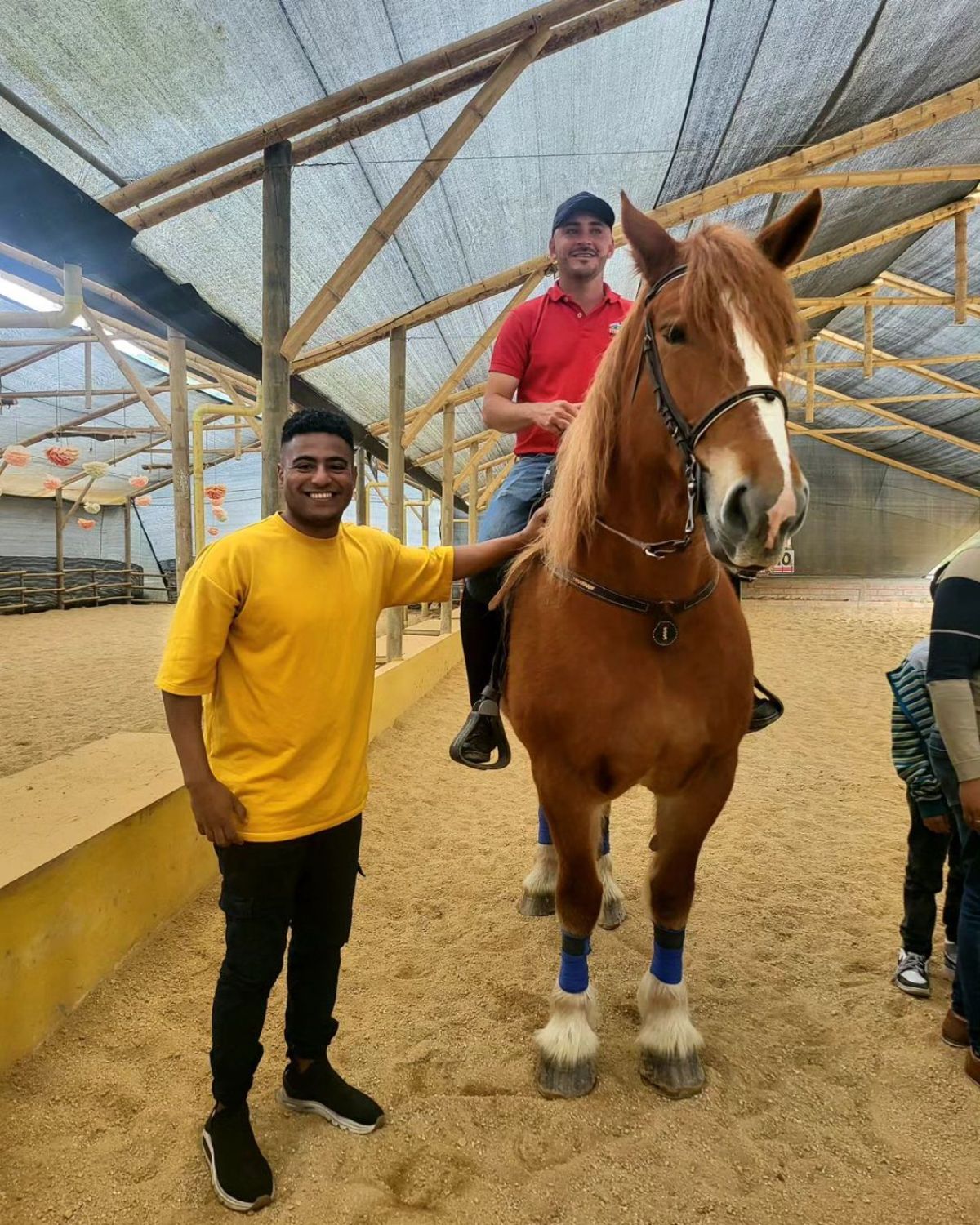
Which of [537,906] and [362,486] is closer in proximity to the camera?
[537,906]

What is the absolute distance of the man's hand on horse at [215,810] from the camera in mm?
1292

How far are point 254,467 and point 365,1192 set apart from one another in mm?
17763

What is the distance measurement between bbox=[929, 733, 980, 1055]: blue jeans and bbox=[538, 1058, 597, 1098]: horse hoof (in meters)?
0.97

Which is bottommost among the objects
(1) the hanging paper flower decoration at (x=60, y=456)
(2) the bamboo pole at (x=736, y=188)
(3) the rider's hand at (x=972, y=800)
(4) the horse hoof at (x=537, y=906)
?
(4) the horse hoof at (x=537, y=906)

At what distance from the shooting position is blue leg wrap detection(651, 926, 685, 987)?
1868 mm

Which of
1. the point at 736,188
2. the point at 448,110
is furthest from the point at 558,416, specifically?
the point at 736,188

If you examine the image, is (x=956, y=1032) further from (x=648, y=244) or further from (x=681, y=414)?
(x=648, y=244)

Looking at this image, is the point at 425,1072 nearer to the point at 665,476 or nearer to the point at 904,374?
the point at 665,476

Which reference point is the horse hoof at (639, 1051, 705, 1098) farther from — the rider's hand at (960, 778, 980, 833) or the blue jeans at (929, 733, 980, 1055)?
the rider's hand at (960, 778, 980, 833)

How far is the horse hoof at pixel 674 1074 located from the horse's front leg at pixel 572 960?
15cm

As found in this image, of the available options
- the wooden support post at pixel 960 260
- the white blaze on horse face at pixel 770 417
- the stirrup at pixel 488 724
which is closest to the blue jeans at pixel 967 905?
the white blaze on horse face at pixel 770 417

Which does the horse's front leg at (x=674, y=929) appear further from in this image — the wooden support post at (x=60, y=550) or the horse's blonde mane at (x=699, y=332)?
the wooden support post at (x=60, y=550)

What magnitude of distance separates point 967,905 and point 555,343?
1.91 metres

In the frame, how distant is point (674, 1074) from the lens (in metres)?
1.73
